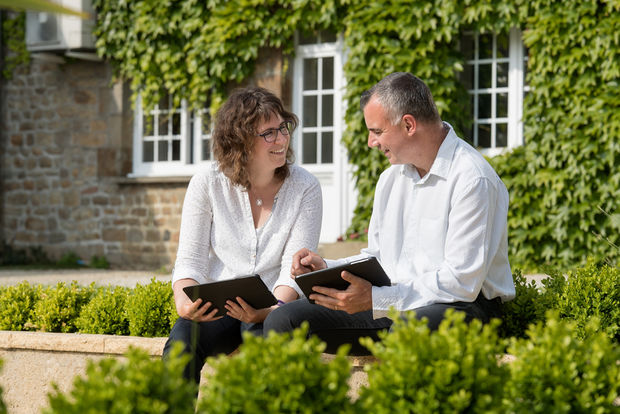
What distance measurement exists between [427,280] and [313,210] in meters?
0.82

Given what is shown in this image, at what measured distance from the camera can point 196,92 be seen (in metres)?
9.55

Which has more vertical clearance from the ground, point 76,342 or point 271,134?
point 271,134

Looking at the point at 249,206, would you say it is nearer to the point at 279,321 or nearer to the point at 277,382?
the point at 279,321

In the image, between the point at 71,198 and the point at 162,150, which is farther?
the point at 71,198

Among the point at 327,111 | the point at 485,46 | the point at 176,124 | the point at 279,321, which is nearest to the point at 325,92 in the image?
the point at 327,111

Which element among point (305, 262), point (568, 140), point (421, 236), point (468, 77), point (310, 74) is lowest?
point (305, 262)

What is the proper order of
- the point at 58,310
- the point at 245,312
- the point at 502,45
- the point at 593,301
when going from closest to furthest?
the point at 245,312, the point at 593,301, the point at 58,310, the point at 502,45

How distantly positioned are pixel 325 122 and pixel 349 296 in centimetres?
638

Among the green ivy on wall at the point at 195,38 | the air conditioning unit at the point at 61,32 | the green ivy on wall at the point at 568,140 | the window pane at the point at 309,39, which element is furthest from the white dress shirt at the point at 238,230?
the air conditioning unit at the point at 61,32

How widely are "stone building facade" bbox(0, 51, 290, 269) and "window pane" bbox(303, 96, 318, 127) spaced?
5.49 feet

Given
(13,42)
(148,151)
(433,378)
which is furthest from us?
(13,42)

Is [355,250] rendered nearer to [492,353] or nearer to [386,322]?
[386,322]

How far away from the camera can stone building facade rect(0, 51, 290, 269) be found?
32.6 ft

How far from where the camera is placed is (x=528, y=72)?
8086mm
